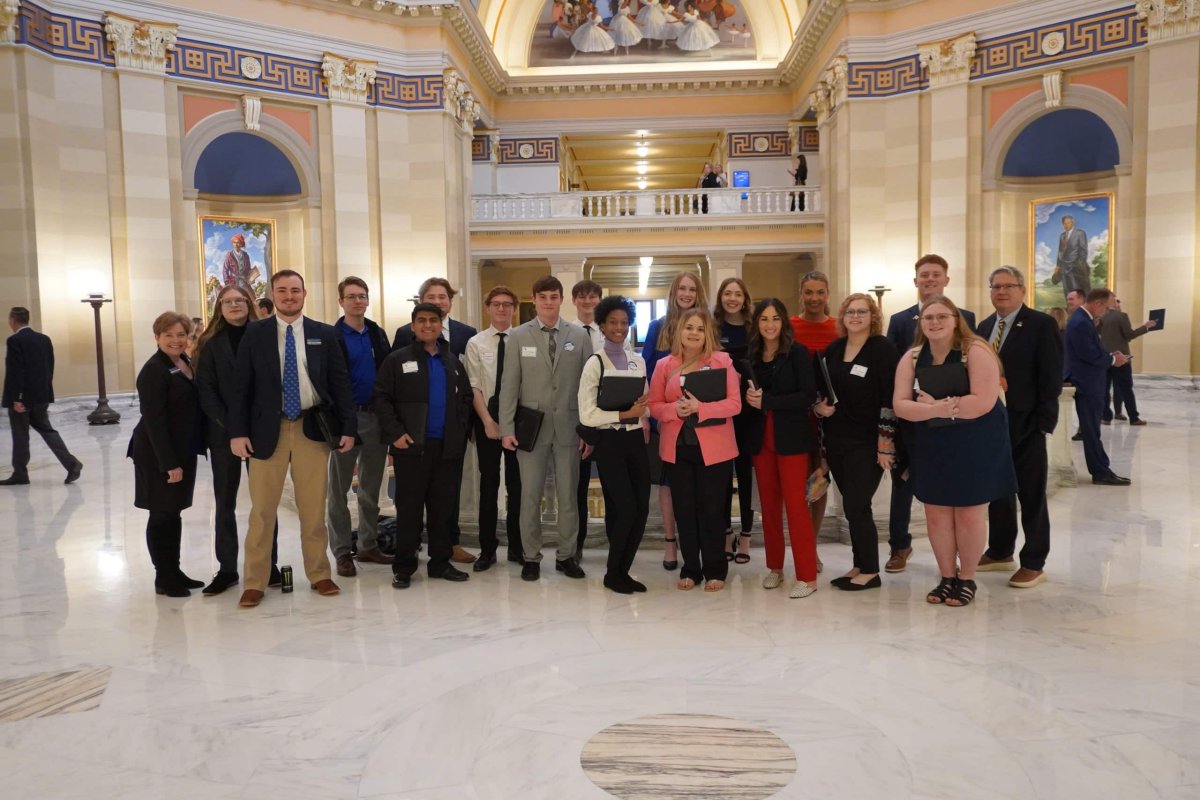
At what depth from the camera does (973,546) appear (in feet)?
13.5

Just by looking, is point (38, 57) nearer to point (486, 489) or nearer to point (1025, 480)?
point (486, 489)

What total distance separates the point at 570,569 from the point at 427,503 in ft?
2.98

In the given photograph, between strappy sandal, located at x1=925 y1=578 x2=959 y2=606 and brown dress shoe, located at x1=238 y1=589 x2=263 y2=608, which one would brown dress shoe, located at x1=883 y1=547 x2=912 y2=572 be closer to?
strappy sandal, located at x1=925 y1=578 x2=959 y2=606

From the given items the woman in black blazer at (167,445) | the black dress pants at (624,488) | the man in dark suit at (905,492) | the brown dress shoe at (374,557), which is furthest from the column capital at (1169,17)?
the woman in black blazer at (167,445)

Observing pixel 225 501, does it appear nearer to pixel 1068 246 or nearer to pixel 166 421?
pixel 166 421

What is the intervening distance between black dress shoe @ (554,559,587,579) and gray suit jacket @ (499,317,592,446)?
27.4 inches

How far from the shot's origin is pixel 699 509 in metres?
4.52

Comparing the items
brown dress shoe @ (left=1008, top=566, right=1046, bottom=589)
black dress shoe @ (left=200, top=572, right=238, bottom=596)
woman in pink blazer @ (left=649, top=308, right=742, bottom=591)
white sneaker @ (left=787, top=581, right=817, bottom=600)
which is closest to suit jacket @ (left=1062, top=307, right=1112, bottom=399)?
brown dress shoe @ (left=1008, top=566, right=1046, bottom=589)

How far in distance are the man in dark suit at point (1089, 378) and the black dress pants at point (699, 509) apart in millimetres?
4356

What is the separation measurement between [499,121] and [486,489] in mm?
19363

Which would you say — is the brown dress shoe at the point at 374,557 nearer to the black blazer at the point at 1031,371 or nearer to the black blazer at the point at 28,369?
the black blazer at the point at 1031,371

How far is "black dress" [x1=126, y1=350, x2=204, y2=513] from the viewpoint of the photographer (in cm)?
440

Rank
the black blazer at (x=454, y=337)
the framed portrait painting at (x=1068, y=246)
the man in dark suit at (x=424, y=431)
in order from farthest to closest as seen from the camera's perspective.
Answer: the framed portrait painting at (x=1068, y=246), the black blazer at (x=454, y=337), the man in dark suit at (x=424, y=431)

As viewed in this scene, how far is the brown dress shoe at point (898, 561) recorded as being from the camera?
187 inches
